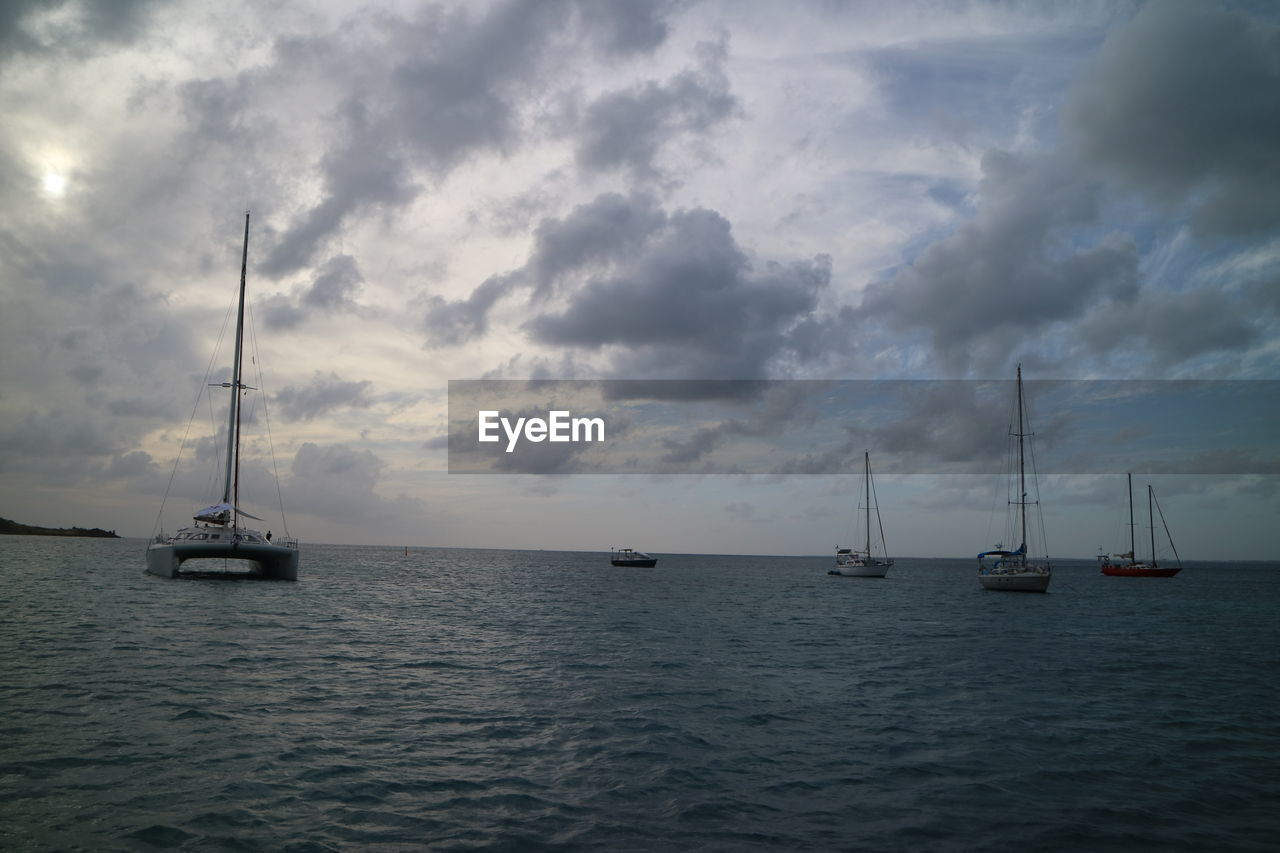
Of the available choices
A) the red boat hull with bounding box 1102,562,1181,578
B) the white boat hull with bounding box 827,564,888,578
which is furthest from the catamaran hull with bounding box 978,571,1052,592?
the red boat hull with bounding box 1102,562,1181,578

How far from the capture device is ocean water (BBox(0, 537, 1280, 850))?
11.4 metres

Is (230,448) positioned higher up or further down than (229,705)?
higher up

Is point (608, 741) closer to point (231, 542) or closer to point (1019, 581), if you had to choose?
point (231, 542)

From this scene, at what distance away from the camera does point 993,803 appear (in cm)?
1297

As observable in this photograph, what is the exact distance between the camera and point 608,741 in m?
16.5

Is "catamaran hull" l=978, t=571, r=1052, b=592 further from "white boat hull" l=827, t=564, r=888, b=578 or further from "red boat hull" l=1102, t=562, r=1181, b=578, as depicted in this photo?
"red boat hull" l=1102, t=562, r=1181, b=578

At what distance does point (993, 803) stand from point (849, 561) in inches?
4566

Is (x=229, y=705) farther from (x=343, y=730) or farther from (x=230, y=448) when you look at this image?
(x=230, y=448)

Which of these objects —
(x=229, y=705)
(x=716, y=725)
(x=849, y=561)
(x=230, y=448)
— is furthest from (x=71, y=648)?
(x=849, y=561)

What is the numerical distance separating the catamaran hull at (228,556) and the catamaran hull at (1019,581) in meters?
69.3

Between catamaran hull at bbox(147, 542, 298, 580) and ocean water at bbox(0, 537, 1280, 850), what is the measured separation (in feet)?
66.3

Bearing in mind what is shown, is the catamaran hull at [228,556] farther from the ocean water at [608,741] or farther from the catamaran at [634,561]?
the catamaran at [634,561]

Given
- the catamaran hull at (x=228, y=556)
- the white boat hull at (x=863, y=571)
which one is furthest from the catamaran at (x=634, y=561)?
the catamaran hull at (x=228, y=556)

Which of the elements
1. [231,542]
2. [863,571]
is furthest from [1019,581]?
[231,542]
